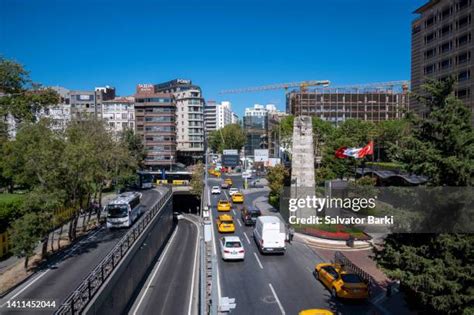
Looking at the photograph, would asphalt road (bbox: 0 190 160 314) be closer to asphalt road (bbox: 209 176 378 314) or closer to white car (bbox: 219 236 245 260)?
asphalt road (bbox: 209 176 378 314)

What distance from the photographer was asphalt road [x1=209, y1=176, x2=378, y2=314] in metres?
19.7

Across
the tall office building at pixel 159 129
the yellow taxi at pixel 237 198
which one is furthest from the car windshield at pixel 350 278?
the tall office building at pixel 159 129

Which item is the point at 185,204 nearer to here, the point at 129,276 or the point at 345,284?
the point at 129,276

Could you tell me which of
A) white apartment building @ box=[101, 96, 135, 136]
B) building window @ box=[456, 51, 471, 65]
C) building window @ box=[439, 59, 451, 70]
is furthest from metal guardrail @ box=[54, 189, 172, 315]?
white apartment building @ box=[101, 96, 135, 136]

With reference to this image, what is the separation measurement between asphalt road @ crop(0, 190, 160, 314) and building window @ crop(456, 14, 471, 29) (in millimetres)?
51433

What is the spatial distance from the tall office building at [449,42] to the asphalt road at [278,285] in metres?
31.7

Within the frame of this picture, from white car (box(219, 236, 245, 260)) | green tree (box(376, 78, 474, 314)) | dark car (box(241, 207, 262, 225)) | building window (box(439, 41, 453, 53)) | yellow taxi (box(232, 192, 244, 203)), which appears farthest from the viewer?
building window (box(439, 41, 453, 53))

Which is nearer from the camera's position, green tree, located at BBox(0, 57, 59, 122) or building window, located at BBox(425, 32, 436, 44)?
green tree, located at BBox(0, 57, 59, 122)

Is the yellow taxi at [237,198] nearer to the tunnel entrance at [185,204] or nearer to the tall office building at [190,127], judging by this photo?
the tunnel entrance at [185,204]

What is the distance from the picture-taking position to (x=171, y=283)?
96.6ft

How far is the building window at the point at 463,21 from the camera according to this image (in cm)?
5316

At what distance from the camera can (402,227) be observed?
46.6 feet

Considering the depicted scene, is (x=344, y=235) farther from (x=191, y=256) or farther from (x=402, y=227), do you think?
(x=402, y=227)

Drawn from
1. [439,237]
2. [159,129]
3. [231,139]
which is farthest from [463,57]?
[231,139]
